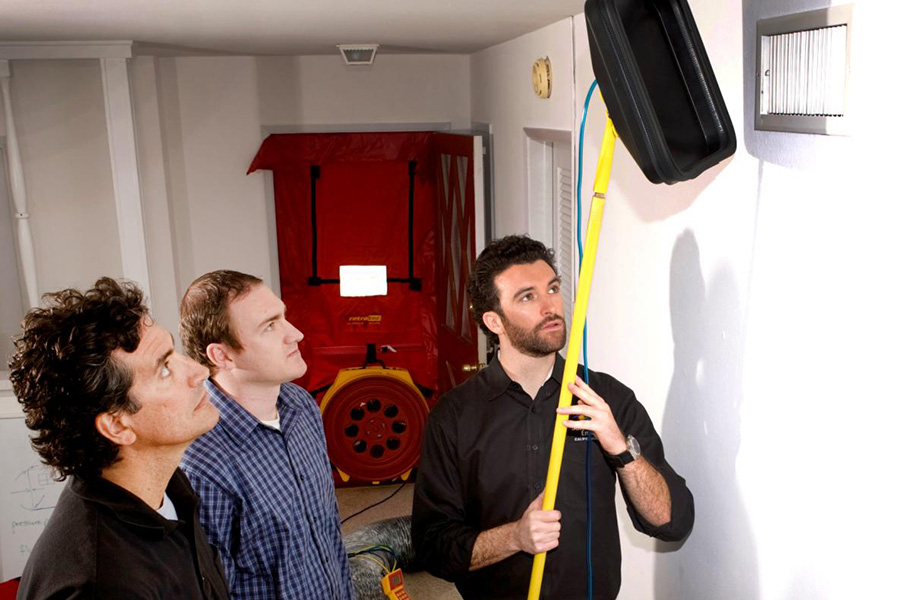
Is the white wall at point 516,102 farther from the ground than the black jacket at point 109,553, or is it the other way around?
the white wall at point 516,102

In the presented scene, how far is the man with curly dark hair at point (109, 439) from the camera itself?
1.37m

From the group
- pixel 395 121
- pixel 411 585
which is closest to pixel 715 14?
pixel 411 585

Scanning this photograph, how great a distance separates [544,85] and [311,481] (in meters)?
1.71

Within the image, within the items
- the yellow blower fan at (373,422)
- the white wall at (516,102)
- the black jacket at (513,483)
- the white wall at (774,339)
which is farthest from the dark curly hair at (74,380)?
the yellow blower fan at (373,422)

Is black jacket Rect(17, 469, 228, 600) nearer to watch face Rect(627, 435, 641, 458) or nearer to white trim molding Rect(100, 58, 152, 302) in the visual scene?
watch face Rect(627, 435, 641, 458)

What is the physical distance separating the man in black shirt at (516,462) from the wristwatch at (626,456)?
0.48 ft

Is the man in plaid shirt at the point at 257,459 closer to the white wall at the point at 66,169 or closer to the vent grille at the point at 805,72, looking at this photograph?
the vent grille at the point at 805,72

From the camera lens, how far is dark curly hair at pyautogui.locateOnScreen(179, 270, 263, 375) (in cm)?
201

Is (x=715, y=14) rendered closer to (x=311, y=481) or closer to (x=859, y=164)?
(x=859, y=164)

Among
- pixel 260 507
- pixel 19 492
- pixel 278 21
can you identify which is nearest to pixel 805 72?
pixel 260 507

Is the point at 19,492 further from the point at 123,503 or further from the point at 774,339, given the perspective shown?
the point at 774,339

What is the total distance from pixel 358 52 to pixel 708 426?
2691 millimetres

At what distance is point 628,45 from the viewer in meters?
1.38

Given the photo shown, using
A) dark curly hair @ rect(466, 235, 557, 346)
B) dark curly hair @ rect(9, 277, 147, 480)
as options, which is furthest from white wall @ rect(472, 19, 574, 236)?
dark curly hair @ rect(9, 277, 147, 480)
